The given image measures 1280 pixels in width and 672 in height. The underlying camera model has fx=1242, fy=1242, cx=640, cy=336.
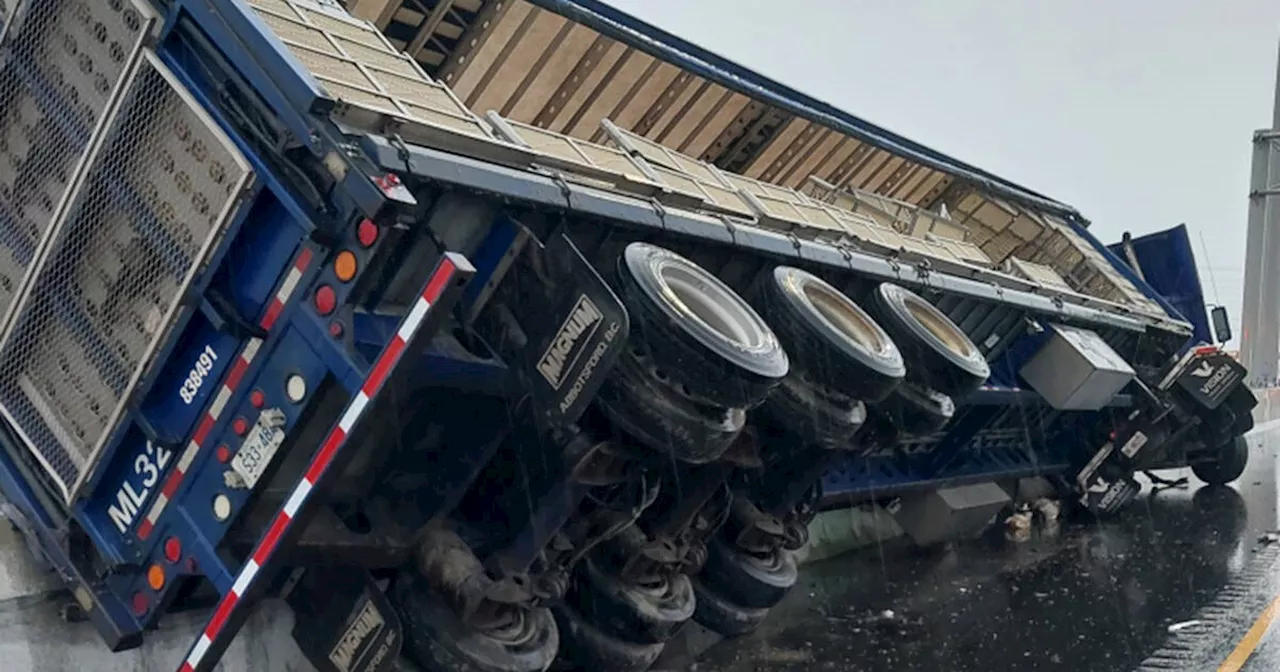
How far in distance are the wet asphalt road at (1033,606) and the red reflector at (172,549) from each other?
259cm

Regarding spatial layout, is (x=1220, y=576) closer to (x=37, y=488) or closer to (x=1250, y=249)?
(x=37, y=488)

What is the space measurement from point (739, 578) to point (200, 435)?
2648 mm

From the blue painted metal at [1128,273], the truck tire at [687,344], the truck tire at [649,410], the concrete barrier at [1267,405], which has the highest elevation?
the blue painted metal at [1128,273]

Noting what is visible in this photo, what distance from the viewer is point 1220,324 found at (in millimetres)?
13758

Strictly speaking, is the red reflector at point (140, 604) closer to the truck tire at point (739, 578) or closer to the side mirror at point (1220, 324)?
the truck tire at point (739, 578)

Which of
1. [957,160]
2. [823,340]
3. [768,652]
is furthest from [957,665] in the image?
[957,160]

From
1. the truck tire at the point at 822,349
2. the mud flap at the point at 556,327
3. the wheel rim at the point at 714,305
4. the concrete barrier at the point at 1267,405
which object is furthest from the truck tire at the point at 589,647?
the concrete barrier at the point at 1267,405

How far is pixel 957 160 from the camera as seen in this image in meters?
13.2

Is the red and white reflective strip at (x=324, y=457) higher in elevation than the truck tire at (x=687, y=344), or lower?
lower

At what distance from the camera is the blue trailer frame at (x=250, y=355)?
3.42 m

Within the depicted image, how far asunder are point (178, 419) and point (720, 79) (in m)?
5.86

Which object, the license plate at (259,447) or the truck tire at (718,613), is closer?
the license plate at (259,447)

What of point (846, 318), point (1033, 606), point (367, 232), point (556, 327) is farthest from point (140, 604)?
point (1033, 606)

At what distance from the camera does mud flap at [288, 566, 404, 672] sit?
3.82 m
